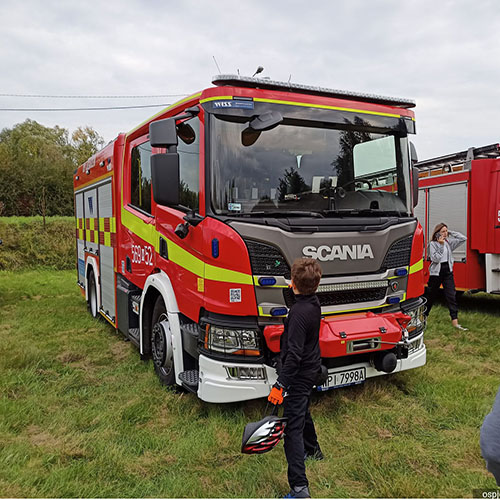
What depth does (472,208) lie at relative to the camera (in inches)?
322

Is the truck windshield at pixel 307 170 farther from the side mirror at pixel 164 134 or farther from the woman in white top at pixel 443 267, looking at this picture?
the woman in white top at pixel 443 267

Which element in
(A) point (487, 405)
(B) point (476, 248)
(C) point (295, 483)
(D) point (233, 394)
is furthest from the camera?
(B) point (476, 248)

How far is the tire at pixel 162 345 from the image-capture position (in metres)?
4.39

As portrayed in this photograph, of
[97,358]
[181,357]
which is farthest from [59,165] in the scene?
[181,357]

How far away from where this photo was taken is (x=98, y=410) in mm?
4137

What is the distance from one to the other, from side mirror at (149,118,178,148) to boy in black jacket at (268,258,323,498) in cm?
163

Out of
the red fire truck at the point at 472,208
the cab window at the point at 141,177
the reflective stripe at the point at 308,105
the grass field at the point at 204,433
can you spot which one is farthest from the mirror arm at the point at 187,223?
the red fire truck at the point at 472,208

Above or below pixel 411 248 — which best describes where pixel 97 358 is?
below

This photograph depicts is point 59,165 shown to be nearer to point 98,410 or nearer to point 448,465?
point 98,410

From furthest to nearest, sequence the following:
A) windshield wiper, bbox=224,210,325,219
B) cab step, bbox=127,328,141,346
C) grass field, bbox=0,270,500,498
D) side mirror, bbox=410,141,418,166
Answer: cab step, bbox=127,328,141,346
side mirror, bbox=410,141,418,166
windshield wiper, bbox=224,210,325,219
grass field, bbox=0,270,500,498

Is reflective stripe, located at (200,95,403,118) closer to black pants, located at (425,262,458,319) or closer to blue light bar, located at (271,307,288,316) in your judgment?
blue light bar, located at (271,307,288,316)

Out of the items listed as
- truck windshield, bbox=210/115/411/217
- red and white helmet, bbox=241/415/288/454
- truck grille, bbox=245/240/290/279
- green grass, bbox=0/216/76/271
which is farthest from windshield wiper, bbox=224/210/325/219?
green grass, bbox=0/216/76/271

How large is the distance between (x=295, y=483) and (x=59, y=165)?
30.8m

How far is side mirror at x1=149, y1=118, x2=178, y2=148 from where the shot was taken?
3795mm
